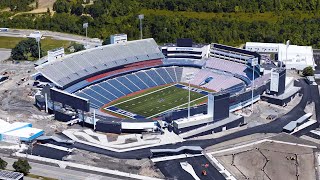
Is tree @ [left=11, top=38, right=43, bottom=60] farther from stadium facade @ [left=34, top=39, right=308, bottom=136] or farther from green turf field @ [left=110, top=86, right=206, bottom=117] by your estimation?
green turf field @ [left=110, top=86, right=206, bottom=117]

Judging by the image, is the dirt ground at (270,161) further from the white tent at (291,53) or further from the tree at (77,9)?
the tree at (77,9)

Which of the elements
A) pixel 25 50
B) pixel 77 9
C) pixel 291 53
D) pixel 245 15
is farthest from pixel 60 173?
pixel 77 9

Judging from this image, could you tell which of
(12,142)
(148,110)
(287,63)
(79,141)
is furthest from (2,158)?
(287,63)

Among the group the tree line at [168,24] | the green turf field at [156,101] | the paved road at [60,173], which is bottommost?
the paved road at [60,173]

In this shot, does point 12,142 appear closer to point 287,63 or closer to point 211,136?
point 211,136

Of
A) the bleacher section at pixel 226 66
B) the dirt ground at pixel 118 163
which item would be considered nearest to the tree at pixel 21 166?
the dirt ground at pixel 118 163
